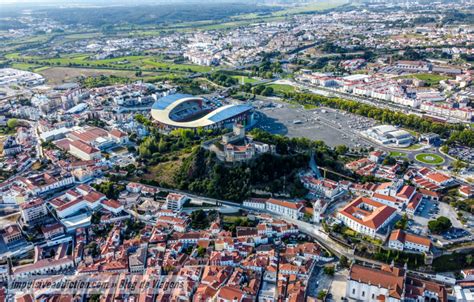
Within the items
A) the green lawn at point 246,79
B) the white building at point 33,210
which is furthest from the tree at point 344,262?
the green lawn at point 246,79

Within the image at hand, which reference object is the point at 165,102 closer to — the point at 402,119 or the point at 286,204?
the point at 286,204

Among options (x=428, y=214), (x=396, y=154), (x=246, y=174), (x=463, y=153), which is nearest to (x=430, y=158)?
(x=396, y=154)

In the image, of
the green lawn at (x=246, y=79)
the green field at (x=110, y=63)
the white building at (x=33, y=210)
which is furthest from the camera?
the green field at (x=110, y=63)

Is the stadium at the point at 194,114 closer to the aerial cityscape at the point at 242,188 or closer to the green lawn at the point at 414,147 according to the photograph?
the aerial cityscape at the point at 242,188

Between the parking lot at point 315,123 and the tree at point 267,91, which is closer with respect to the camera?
the parking lot at point 315,123

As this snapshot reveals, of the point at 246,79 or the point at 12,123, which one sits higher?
the point at 12,123

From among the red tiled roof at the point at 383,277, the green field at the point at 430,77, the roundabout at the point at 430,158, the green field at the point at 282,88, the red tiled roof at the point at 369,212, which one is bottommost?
the green field at the point at 282,88

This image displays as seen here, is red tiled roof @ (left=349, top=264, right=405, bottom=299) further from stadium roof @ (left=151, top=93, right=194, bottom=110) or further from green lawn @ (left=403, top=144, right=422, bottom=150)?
stadium roof @ (left=151, top=93, right=194, bottom=110)
